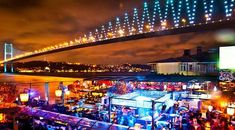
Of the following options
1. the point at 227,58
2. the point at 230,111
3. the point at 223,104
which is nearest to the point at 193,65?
the point at 223,104

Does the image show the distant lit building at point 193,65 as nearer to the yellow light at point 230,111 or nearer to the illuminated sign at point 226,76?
the illuminated sign at point 226,76

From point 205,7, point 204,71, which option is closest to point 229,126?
point 204,71

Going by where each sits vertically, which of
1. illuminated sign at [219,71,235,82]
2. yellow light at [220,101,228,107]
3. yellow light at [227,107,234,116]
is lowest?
yellow light at [227,107,234,116]

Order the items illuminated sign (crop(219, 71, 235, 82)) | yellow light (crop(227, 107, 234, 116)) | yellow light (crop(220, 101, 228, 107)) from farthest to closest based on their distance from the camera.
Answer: yellow light (crop(220, 101, 228, 107)) < illuminated sign (crop(219, 71, 235, 82)) < yellow light (crop(227, 107, 234, 116))

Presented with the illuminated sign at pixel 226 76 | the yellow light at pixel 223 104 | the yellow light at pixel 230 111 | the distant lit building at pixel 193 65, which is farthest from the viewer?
the distant lit building at pixel 193 65

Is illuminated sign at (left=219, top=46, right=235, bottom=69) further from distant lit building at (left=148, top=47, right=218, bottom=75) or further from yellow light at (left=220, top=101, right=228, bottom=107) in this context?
distant lit building at (left=148, top=47, right=218, bottom=75)

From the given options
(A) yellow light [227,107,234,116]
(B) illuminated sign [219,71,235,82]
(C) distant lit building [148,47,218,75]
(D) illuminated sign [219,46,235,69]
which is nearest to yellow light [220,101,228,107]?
(A) yellow light [227,107,234,116]

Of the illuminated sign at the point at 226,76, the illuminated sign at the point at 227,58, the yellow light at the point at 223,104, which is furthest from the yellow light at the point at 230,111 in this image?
the illuminated sign at the point at 227,58

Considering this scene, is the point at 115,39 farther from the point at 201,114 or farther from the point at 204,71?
the point at 201,114

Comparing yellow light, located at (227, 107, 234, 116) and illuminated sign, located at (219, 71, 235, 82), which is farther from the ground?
illuminated sign, located at (219, 71, 235, 82)
